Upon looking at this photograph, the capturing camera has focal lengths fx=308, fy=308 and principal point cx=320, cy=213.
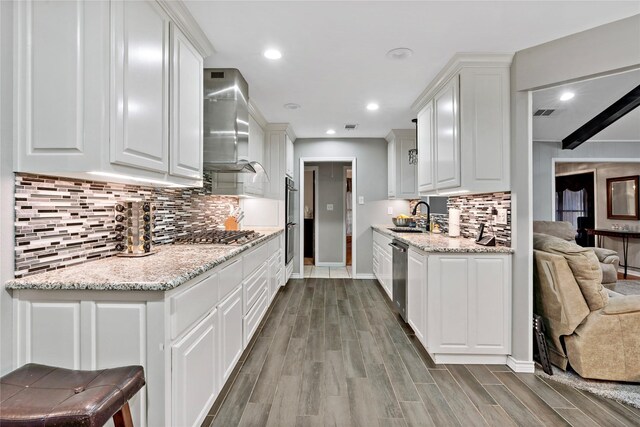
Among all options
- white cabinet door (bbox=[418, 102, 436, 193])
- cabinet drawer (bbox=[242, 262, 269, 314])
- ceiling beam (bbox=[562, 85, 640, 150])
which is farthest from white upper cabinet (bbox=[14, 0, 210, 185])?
ceiling beam (bbox=[562, 85, 640, 150])

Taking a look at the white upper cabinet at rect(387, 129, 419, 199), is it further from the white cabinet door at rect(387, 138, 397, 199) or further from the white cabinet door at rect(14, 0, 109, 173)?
the white cabinet door at rect(14, 0, 109, 173)

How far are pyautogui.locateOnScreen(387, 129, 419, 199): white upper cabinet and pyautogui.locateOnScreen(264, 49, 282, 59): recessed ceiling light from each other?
108 inches

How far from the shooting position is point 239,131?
107 inches

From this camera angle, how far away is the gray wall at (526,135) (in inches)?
85.7

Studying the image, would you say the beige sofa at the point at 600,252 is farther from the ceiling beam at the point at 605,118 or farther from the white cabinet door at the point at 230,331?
the white cabinet door at the point at 230,331

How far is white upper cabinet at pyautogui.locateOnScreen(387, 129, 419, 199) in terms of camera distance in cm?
483

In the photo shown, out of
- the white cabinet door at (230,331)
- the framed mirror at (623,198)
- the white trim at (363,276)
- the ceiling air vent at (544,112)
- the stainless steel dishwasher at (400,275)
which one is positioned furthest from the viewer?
the framed mirror at (623,198)

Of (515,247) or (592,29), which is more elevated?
(592,29)

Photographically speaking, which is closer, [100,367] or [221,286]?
[100,367]

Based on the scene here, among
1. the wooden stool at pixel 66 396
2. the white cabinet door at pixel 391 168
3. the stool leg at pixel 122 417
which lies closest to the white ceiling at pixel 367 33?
the white cabinet door at pixel 391 168

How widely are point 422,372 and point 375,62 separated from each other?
8.22 feet

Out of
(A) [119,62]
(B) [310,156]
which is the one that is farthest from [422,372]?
(B) [310,156]

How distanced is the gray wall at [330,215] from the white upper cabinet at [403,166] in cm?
210

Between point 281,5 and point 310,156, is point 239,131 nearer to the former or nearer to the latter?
point 281,5
